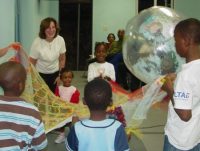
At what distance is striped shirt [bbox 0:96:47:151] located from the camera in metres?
1.75

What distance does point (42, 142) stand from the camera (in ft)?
6.08

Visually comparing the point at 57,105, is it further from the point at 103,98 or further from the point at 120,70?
the point at 120,70

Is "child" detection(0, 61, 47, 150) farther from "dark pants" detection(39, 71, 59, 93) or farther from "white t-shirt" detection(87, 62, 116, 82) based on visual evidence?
"dark pants" detection(39, 71, 59, 93)

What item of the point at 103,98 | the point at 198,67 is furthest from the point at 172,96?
the point at 103,98

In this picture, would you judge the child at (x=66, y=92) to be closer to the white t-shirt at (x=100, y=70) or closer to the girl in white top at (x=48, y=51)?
the girl in white top at (x=48, y=51)

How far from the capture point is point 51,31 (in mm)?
4312

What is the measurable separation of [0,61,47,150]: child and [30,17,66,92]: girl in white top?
8.21ft

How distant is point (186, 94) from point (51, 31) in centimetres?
275

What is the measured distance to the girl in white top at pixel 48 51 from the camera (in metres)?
4.32

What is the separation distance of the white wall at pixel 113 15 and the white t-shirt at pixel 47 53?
7.82 metres

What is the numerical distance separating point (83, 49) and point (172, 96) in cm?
1101

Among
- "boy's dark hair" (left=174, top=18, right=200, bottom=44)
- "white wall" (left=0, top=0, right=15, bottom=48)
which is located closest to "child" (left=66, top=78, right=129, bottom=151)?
"boy's dark hair" (left=174, top=18, right=200, bottom=44)

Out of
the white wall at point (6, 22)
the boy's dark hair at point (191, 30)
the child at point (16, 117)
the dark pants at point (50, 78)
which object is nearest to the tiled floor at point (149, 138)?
the dark pants at point (50, 78)

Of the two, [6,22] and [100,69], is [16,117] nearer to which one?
[100,69]
